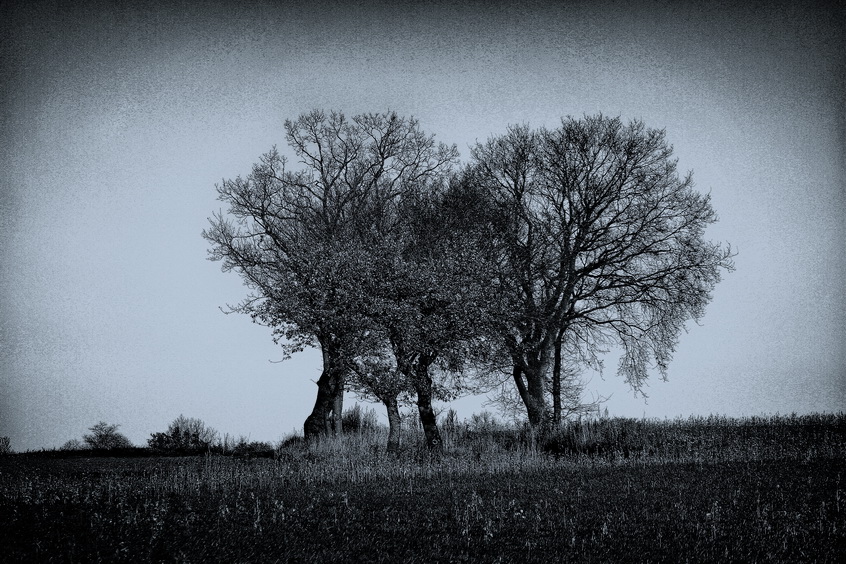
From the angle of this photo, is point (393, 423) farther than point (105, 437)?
No

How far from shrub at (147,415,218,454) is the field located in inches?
314

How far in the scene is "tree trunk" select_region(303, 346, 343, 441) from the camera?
27.0 m

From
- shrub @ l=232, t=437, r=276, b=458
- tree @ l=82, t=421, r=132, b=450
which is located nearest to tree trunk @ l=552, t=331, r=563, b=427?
shrub @ l=232, t=437, r=276, b=458

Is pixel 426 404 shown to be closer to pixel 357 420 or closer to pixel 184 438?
pixel 357 420

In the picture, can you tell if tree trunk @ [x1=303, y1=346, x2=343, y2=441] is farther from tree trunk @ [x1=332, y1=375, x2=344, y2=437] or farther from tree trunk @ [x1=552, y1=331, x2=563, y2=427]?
tree trunk @ [x1=552, y1=331, x2=563, y2=427]

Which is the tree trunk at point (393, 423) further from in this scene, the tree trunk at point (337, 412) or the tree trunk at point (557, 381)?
the tree trunk at point (557, 381)

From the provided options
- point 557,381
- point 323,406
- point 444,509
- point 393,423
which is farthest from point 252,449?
point 444,509

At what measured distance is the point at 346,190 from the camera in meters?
30.2

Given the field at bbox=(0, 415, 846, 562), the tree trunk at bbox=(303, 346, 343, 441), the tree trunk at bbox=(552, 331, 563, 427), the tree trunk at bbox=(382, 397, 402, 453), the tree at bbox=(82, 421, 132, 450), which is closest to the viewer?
the field at bbox=(0, 415, 846, 562)

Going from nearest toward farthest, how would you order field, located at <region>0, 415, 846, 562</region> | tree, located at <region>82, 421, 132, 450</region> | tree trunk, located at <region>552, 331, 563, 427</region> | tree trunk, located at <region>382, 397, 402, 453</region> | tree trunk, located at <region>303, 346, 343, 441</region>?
field, located at <region>0, 415, 846, 562</region>
tree trunk, located at <region>382, 397, 402, 453</region>
tree trunk, located at <region>303, 346, 343, 441</region>
tree trunk, located at <region>552, 331, 563, 427</region>
tree, located at <region>82, 421, 132, 450</region>

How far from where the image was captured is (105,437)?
39.6 meters

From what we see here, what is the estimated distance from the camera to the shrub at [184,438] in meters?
29.3

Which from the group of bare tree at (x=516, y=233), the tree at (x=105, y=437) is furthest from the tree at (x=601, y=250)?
the tree at (x=105, y=437)

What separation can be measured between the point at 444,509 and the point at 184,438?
74.5 feet
